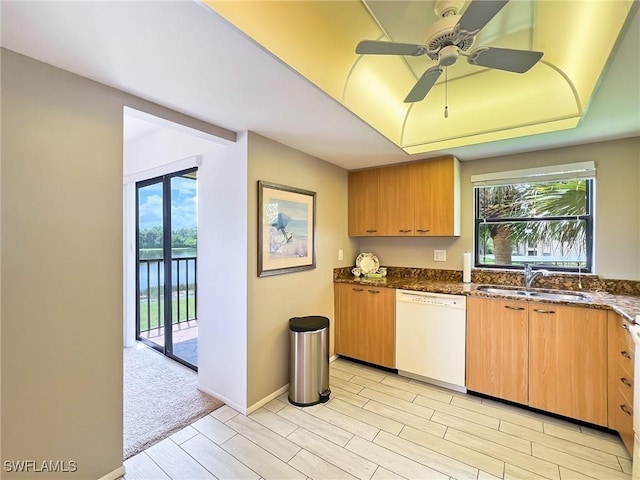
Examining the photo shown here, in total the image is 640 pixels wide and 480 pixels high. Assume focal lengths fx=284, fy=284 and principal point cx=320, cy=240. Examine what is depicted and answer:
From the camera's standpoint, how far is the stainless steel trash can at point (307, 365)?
249 cm

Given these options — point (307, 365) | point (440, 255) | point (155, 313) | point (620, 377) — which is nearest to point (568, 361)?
point (620, 377)

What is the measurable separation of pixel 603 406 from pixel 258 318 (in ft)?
8.82

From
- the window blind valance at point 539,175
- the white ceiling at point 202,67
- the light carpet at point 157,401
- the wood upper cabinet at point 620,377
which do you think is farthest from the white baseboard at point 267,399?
the window blind valance at point 539,175

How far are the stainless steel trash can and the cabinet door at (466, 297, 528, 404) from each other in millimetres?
1353

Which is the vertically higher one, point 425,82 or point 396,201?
point 425,82

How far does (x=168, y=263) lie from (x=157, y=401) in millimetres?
1451

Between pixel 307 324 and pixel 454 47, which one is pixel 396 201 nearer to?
pixel 307 324

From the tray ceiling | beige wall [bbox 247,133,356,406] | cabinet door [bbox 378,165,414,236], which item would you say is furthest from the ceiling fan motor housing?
cabinet door [bbox 378,165,414,236]

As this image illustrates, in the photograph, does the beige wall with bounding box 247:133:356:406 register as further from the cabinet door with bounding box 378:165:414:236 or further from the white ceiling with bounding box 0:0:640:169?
the cabinet door with bounding box 378:165:414:236

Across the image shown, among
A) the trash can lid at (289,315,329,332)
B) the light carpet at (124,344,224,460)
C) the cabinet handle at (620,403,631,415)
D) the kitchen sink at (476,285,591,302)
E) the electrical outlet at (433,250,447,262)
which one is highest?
the electrical outlet at (433,250,447,262)

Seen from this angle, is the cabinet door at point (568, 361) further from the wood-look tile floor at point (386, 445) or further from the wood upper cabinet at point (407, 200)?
the wood upper cabinet at point (407, 200)

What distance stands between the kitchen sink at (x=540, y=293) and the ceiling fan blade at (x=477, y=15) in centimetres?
207

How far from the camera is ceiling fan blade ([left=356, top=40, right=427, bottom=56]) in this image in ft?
4.48

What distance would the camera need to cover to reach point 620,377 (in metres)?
1.98
